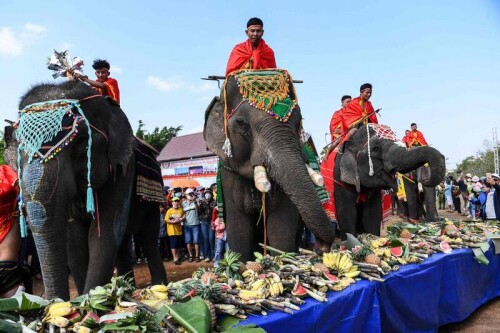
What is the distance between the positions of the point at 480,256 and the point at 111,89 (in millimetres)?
4844

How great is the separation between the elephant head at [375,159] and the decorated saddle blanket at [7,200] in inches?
169

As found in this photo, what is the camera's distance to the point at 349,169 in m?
6.50

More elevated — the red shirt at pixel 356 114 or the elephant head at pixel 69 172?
the red shirt at pixel 356 114

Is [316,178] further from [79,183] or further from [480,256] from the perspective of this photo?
[480,256]

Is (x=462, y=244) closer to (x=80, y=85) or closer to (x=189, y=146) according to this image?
(x=80, y=85)

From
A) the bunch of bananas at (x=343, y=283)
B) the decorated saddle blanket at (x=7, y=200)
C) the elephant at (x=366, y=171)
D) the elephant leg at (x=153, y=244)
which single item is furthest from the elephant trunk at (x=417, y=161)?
the decorated saddle blanket at (x=7, y=200)

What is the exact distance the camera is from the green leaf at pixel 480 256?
5213 millimetres

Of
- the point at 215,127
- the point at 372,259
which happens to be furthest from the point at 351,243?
the point at 215,127

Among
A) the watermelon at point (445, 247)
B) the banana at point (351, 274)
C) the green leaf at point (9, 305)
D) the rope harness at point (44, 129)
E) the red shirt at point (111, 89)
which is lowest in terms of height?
the watermelon at point (445, 247)

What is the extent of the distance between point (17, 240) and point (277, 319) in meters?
2.57

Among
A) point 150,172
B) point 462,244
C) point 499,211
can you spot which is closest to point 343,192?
point 462,244

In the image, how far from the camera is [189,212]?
37.3 feet

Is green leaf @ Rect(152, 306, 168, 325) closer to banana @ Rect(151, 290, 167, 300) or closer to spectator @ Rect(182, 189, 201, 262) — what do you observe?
banana @ Rect(151, 290, 167, 300)

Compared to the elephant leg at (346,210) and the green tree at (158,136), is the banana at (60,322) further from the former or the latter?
the green tree at (158,136)
